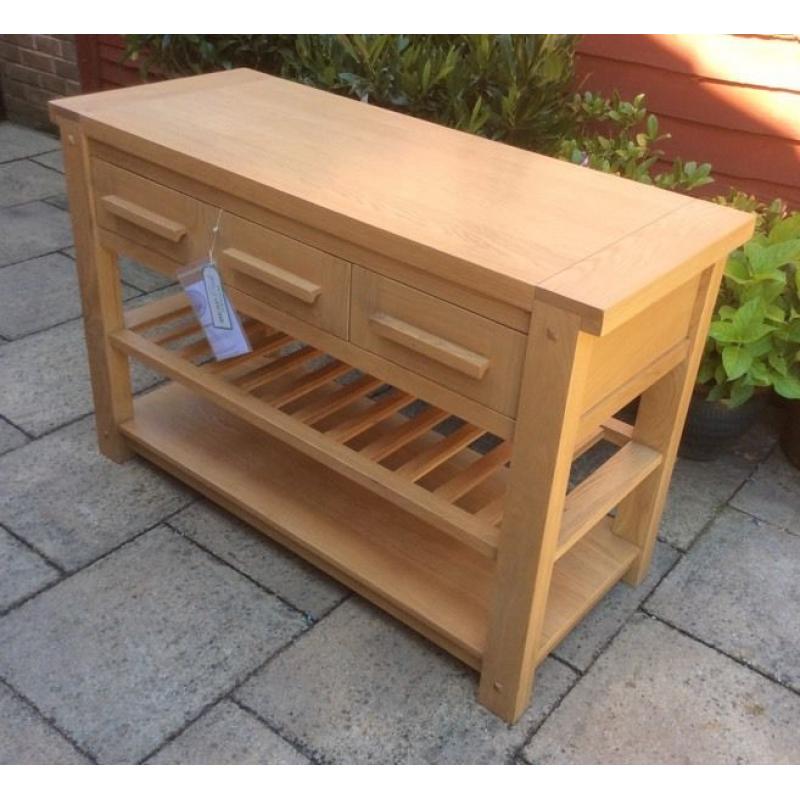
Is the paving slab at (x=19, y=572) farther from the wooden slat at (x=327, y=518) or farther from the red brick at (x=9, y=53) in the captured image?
the red brick at (x=9, y=53)

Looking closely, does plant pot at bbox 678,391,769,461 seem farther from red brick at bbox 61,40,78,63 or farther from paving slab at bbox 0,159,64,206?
red brick at bbox 61,40,78,63

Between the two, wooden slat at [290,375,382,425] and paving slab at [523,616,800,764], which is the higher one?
wooden slat at [290,375,382,425]

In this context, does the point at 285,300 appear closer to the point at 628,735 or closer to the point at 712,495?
the point at 628,735

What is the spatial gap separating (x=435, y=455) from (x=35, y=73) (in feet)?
12.8

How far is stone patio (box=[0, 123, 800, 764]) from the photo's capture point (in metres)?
1.77

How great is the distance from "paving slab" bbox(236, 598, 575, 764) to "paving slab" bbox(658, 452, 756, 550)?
22.9 inches

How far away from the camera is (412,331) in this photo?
61.9 inches

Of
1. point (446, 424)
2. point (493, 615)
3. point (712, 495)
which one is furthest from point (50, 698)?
point (712, 495)

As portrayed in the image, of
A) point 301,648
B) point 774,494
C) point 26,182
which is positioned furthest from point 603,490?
point 26,182

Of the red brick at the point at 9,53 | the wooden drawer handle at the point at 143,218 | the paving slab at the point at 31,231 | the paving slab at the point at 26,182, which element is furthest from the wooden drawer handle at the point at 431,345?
the red brick at the point at 9,53

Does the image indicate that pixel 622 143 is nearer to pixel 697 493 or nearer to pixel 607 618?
pixel 697 493

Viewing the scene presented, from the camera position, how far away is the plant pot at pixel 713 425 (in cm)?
253

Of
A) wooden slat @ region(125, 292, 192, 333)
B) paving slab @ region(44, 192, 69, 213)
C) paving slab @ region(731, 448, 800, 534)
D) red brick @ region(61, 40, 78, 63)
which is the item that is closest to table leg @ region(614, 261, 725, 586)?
paving slab @ region(731, 448, 800, 534)

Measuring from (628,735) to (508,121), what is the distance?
1.82m
